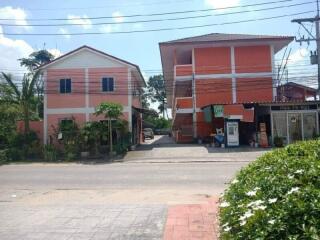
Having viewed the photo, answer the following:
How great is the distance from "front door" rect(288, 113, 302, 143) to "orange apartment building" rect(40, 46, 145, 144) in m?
11.7

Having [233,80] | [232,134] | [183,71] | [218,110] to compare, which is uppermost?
[183,71]

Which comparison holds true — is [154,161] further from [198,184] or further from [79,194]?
[79,194]

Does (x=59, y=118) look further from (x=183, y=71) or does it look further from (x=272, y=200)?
(x=272, y=200)

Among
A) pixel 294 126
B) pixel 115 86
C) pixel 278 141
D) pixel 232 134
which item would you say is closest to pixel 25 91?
pixel 115 86

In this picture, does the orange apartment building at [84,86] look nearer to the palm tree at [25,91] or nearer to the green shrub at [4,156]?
the palm tree at [25,91]

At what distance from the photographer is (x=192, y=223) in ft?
26.0

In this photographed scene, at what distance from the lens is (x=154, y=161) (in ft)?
82.8

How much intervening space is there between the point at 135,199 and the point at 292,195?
331 inches

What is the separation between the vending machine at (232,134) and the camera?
98.4 feet

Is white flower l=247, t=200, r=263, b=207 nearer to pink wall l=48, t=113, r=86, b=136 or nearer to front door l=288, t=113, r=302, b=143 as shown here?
front door l=288, t=113, r=302, b=143

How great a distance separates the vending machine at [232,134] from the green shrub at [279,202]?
24697 mm

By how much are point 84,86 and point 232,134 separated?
39.3 feet

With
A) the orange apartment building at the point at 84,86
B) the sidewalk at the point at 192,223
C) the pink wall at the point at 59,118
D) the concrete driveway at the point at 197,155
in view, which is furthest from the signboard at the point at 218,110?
the sidewalk at the point at 192,223

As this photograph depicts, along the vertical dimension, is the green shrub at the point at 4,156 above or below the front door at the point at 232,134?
below
